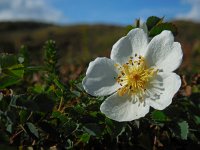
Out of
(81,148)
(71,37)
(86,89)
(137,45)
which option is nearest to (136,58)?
(137,45)

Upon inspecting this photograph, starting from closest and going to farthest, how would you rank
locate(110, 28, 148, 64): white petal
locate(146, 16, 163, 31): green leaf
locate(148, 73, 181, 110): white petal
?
locate(148, 73, 181, 110): white petal
locate(110, 28, 148, 64): white petal
locate(146, 16, 163, 31): green leaf

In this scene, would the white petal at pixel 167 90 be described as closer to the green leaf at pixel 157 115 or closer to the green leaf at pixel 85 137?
the green leaf at pixel 157 115

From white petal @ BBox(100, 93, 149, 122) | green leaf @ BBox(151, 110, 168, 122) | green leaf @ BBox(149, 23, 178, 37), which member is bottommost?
green leaf @ BBox(151, 110, 168, 122)

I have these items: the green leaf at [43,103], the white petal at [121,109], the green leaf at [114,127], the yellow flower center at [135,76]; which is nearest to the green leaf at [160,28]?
the yellow flower center at [135,76]

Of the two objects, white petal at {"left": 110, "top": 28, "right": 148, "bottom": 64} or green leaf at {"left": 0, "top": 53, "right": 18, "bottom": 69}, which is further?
white petal at {"left": 110, "top": 28, "right": 148, "bottom": 64}

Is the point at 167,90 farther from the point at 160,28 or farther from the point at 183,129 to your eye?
the point at 160,28

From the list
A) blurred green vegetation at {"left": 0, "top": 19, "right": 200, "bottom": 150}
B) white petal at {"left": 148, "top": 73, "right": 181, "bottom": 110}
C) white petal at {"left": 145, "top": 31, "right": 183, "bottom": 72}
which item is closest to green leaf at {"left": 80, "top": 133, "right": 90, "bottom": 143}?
blurred green vegetation at {"left": 0, "top": 19, "right": 200, "bottom": 150}

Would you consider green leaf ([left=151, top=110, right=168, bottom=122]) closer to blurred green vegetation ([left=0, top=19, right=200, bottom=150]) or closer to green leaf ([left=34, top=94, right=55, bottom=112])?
blurred green vegetation ([left=0, top=19, right=200, bottom=150])

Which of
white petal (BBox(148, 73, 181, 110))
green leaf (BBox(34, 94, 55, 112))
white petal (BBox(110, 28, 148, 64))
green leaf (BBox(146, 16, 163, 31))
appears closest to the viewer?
green leaf (BBox(34, 94, 55, 112))
